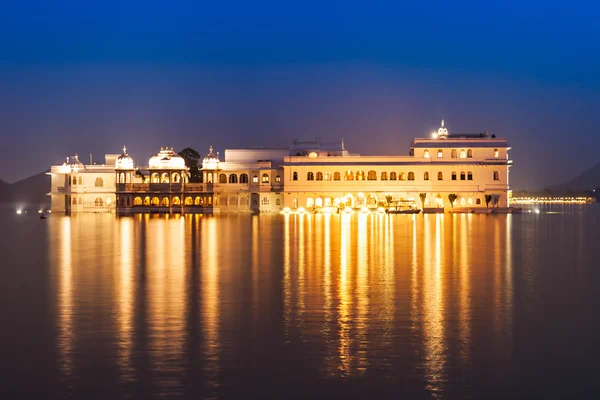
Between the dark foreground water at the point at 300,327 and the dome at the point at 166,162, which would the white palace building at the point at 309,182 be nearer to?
the dome at the point at 166,162

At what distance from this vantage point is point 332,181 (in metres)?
84.5

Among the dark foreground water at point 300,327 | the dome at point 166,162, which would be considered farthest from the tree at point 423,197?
the dark foreground water at point 300,327

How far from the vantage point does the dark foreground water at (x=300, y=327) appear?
9594 millimetres

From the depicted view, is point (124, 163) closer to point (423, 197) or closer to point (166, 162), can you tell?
point (166, 162)

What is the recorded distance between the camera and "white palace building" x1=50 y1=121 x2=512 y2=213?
8256 cm

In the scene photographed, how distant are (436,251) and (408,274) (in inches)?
311

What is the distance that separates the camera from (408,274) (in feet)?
67.3

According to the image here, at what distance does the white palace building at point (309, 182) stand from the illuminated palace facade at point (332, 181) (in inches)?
4.2

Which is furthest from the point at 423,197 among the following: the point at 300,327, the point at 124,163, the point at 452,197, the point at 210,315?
the point at 300,327

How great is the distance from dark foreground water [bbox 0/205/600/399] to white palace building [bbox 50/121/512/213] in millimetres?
57369

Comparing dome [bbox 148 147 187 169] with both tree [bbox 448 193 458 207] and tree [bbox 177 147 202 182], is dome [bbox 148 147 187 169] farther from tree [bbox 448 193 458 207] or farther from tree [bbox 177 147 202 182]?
tree [bbox 448 193 458 207]

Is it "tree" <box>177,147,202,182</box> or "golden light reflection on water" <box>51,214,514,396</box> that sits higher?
"tree" <box>177,147,202,182</box>

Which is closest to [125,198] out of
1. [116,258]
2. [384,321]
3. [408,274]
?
[116,258]

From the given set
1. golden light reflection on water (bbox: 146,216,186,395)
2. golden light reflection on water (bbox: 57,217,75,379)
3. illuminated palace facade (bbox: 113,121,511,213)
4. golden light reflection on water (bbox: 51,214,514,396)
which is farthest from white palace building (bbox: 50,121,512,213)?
golden light reflection on water (bbox: 57,217,75,379)
